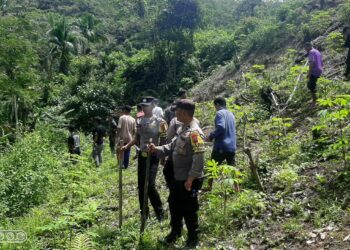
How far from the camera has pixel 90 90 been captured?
2670cm

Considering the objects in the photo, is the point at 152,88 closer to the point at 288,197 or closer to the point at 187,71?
the point at 187,71

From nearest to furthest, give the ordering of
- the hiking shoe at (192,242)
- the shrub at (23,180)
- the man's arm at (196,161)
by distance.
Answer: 1. the man's arm at (196,161)
2. the hiking shoe at (192,242)
3. the shrub at (23,180)

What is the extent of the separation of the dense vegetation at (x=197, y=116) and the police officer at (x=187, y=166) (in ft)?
1.54

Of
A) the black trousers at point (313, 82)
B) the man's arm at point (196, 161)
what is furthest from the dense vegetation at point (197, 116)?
the man's arm at point (196, 161)

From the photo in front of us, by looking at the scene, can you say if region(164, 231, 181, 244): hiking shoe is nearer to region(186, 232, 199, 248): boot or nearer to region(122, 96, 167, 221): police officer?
region(186, 232, 199, 248): boot

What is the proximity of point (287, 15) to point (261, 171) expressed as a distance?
20.1m

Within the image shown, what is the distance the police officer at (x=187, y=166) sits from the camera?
15.4 ft

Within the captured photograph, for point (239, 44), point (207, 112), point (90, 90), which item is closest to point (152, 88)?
point (90, 90)

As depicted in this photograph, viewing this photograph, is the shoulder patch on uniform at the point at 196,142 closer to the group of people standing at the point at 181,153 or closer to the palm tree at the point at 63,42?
the group of people standing at the point at 181,153

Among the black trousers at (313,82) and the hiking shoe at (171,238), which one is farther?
the black trousers at (313,82)

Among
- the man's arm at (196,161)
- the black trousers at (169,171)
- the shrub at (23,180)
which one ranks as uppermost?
the man's arm at (196,161)

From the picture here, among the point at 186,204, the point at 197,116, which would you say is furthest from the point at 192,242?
the point at 197,116

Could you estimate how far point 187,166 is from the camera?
16.1 ft

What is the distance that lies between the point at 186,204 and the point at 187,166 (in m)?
0.49
